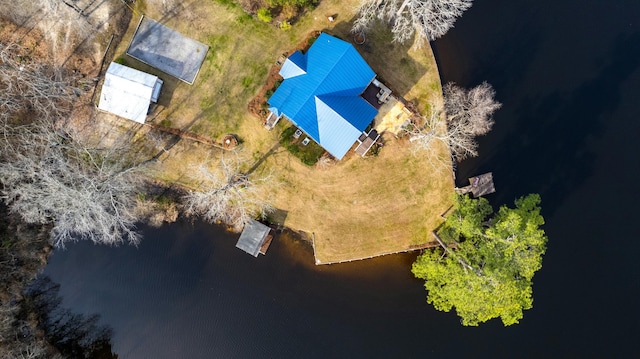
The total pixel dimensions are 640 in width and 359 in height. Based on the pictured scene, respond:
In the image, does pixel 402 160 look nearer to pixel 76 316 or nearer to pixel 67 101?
pixel 67 101

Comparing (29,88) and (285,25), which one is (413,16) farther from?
(29,88)

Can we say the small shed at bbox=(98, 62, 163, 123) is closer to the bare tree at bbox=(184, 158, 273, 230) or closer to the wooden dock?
the bare tree at bbox=(184, 158, 273, 230)

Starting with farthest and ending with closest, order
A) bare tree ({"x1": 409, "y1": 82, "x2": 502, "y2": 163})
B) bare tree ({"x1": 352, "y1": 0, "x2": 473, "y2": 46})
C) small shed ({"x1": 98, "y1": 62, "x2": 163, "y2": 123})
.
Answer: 1. bare tree ({"x1": 409, "y1": 82, "x2": 502, "y2": 163})
2. small shed ({"x1": 98, "y1": 62, "x2": 163, "y2": 123})
3. bare tree ({"x1": 352, "y1": 0, "x2": 473, "y2": 46})

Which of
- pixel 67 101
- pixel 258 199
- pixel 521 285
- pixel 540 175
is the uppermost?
pixel 540 175

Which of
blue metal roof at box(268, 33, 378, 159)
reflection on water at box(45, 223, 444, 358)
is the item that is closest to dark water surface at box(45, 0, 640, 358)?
reflection on water at box(45, 223, 444, 358)

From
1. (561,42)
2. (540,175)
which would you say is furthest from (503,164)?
(561,42)

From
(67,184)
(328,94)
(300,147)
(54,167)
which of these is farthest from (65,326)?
(328,94)
